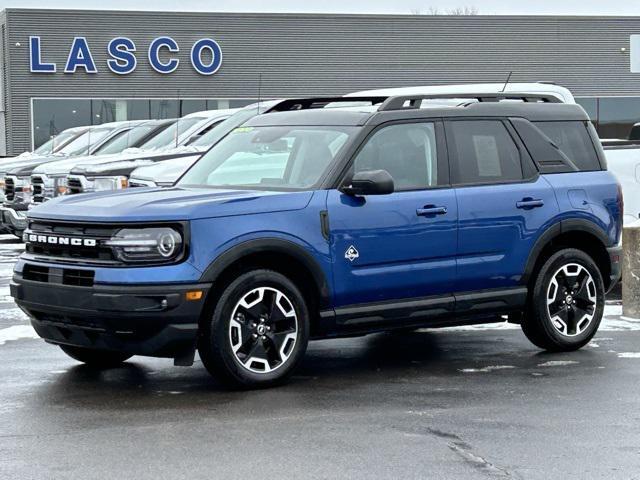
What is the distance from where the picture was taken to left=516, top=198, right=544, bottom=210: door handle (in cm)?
901

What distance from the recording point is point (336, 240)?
Result: 8.16m

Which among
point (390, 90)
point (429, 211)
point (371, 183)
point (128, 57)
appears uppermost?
point (128, 57)

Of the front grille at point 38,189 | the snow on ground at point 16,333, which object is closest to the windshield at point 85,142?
the front grille at point 38,189

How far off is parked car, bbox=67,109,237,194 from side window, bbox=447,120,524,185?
25.7 feet

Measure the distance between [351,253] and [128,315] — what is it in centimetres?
152

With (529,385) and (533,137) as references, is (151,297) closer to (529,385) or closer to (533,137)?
(529,385)

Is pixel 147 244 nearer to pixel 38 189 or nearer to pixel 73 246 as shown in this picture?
pixel 73 246

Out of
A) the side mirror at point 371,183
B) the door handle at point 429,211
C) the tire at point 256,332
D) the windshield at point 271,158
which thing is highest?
the windshield at point 271,158

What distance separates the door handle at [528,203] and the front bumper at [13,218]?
11939 millimetres

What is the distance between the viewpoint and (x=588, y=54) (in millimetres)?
47219

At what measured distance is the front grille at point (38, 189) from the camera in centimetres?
1959

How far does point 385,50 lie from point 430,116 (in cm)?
3716

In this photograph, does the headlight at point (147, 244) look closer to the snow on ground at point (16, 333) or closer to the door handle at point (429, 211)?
the door handle at point (429, 211)

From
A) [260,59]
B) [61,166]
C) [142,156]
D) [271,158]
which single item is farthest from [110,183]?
[260,59]
